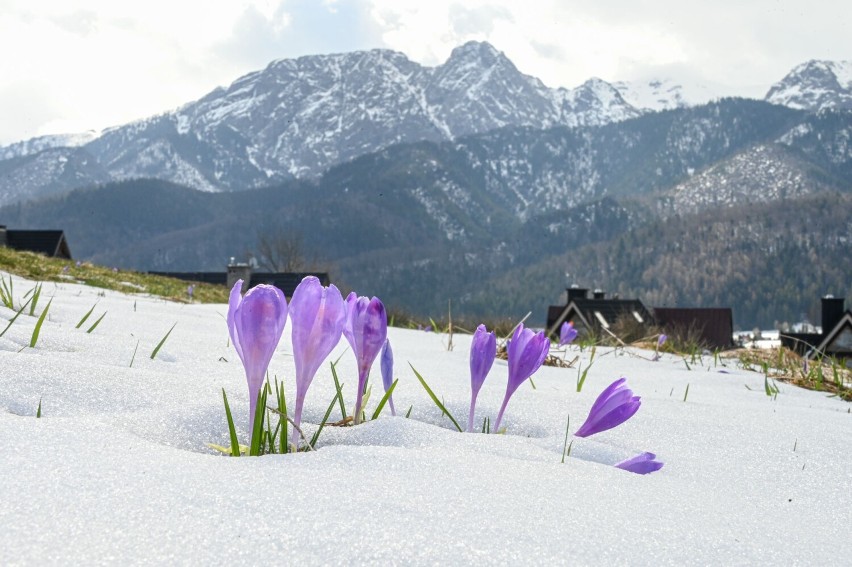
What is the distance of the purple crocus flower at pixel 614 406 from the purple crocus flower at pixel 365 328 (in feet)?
1.43

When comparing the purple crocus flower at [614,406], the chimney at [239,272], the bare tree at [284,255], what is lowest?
the purple crocus flower at [614,406]

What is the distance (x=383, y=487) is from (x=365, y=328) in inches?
22.8

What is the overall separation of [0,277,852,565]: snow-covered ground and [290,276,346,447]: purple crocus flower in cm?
17

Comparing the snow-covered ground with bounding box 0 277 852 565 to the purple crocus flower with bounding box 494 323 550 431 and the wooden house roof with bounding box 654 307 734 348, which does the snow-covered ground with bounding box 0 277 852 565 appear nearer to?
the purple crocus flower with bounding box 494 323 550 431

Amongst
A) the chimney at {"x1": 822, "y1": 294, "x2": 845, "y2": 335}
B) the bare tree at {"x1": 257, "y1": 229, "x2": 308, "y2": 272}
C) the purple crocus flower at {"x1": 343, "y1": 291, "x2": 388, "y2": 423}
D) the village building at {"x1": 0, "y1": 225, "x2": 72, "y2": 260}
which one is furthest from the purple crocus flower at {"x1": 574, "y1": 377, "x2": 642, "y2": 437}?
the bare tree at {"x1": 257, "y1": 229, "x2": 308, "y2": 272}

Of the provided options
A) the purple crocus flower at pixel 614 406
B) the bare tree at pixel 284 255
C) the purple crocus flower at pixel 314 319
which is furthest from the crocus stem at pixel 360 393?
the bare tree at pixel 284 255

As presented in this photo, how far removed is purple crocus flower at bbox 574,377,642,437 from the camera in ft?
4.82

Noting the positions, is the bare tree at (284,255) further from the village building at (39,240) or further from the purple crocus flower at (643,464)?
the purple crocus flower at (643,464)

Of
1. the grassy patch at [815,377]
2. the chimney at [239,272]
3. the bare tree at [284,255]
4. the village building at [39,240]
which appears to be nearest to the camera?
the grassy patch at [815,377]

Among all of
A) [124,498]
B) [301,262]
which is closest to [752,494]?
[124,498]

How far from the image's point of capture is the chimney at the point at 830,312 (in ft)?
130

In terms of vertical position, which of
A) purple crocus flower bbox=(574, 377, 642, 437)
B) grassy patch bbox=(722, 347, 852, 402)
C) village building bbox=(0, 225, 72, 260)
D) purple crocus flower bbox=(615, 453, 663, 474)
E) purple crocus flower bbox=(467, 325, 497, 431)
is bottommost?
purple crocus flower bbox=(615, 453, 663, 474)

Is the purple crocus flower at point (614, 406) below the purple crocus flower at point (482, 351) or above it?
below

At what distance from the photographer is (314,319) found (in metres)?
1.27
